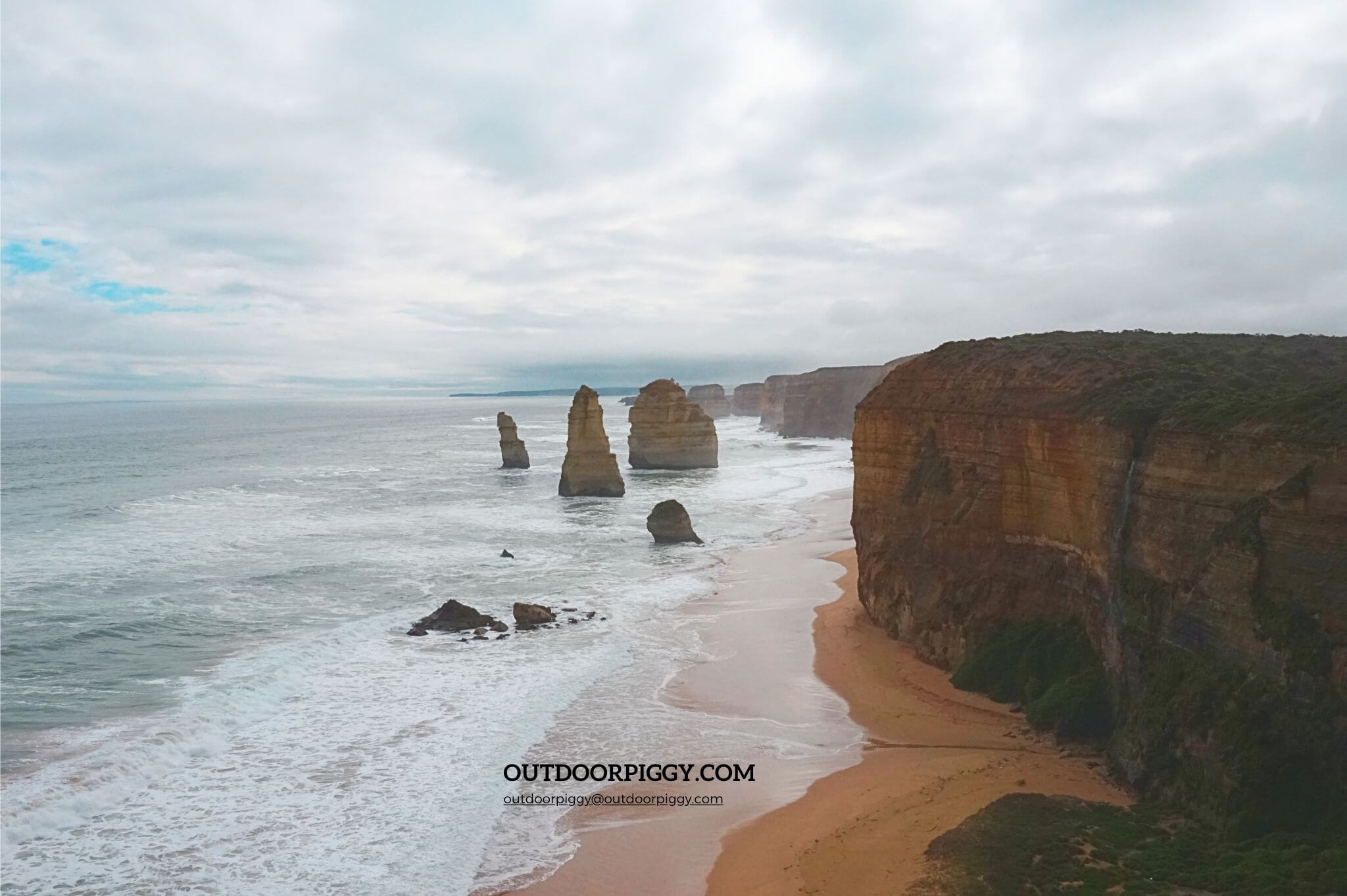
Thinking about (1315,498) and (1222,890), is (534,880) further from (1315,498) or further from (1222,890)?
(1315,498)

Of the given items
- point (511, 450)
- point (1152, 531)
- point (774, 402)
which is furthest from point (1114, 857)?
point (774, 402)

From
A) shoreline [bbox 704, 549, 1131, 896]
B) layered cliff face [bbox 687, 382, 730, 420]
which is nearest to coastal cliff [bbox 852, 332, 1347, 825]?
shoreline [bbox 704, 549, 1131, 896]

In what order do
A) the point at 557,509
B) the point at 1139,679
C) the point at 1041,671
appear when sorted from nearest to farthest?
1. the point at 1139,679
2. the point at 1041,671
3. the point at 557,509

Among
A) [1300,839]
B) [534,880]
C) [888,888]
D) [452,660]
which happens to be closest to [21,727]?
[452,660]

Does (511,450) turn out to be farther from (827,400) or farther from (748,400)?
(748,400)

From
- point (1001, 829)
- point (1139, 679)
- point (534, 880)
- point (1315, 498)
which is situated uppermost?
point (1315, 498)

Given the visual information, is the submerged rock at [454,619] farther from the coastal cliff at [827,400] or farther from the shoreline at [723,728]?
the coastal cliff at [827,400]

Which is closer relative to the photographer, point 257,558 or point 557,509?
point 257,558
